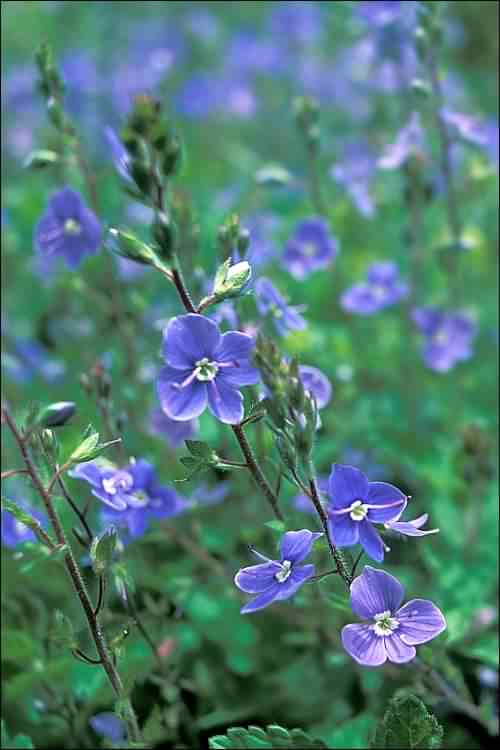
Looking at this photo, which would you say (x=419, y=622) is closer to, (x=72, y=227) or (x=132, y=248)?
(x=132, y=248)

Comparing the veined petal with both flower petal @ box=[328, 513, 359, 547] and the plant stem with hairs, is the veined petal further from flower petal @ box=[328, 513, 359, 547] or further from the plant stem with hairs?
the plant stem with hairs

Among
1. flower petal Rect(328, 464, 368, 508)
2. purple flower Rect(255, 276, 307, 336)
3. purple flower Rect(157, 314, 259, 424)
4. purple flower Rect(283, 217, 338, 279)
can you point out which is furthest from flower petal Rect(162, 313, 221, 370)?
purple flower Rect(283, 217, 338, 279)

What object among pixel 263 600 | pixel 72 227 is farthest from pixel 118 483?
pixel 72 227

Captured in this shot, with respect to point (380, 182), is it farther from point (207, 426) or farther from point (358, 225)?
point (207, 426)

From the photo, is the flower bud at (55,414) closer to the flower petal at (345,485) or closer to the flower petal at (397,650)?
the flower petal at (345,485)

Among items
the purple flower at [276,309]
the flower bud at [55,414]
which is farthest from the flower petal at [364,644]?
the purple flower at [276,309]

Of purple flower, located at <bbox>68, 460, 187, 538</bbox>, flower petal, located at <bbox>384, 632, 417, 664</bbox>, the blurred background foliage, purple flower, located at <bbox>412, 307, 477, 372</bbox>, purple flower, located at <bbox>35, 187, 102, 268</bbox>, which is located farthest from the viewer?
purple flower, located at <bbox>412, 307, 477, 372</bbox>
